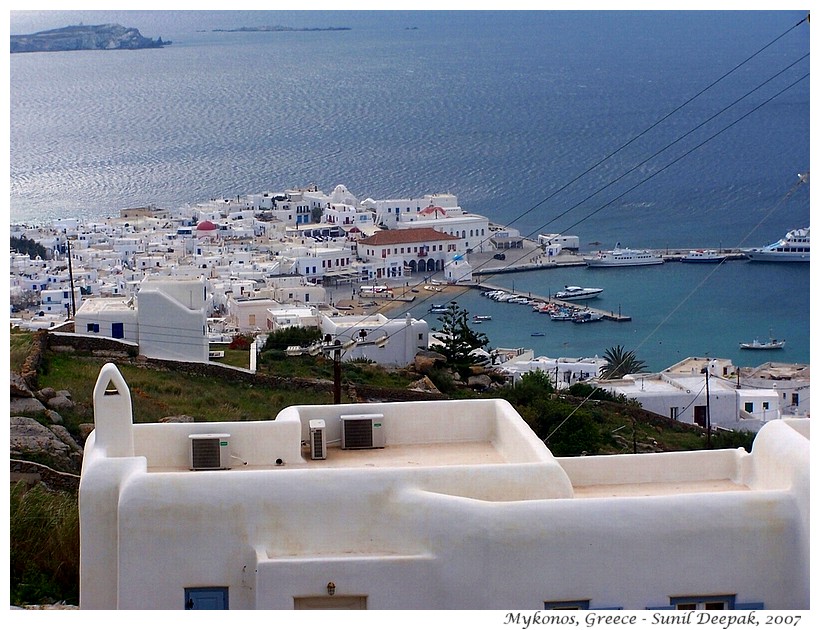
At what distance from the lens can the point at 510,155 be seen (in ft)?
341

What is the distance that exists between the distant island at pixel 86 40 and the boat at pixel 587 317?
267 ft

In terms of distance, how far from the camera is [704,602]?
4637 mm

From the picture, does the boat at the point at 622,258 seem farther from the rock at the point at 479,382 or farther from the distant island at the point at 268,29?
the distant island at the point at 268,29

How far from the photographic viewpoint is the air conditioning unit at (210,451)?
5.48 meters

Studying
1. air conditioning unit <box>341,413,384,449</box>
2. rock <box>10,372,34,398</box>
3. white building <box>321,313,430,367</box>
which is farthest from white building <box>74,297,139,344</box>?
air conditioning unit <box>341,413,384,449</box>

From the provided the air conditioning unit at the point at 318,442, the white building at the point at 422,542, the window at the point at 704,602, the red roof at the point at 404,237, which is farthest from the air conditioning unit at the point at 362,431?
the red roof at the point at 404,237

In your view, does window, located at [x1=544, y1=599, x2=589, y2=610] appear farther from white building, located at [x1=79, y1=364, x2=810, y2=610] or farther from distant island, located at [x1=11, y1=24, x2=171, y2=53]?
distant island, located at [x1=11, y1=24, x2=171, y2=53]

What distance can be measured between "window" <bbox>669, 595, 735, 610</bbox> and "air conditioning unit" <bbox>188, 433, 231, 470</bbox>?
2041 mm

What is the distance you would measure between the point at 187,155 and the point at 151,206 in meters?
18.5

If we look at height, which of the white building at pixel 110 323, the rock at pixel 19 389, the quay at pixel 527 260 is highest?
the quay at pixel 527 260

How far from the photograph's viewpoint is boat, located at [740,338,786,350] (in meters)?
53.5

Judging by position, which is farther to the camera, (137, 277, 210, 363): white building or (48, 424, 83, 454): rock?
(137, 277, 210, 363): white building

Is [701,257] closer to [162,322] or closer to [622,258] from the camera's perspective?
[622,258]

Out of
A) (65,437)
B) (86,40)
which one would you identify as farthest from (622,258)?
(86,40)
